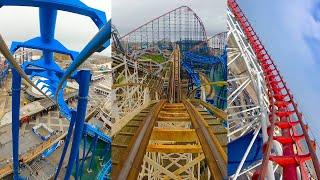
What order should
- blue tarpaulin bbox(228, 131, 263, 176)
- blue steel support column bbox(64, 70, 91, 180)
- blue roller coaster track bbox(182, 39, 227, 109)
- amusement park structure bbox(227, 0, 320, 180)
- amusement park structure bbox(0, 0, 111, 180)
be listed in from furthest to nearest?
blue steel support column bbox(64, 70, 91, 180)
amusement park structure bbox(227, 0, 320, 180)
blue tarpaulin bbox(228, 131, 263, 176)
blue roller coaster track bbox(182, 39, 227, 109)
amusement park structure bbox(0, 0, 111, 180)

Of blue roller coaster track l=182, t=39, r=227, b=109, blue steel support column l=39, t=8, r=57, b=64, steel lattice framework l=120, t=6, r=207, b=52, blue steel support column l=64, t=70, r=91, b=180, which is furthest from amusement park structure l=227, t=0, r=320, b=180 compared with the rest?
blue steel support column l=39, t=8, r=57, b=64

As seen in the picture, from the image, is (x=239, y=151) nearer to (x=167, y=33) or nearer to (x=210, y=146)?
(x=210, y=146)

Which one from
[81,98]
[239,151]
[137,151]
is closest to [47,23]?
[81,98]

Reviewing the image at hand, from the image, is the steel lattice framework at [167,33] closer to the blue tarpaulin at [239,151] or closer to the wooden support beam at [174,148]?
the wooden support beam at [174,148]

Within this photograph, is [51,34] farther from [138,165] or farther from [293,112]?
[293,112]

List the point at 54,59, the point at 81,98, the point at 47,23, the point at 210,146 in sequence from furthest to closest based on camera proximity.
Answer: the point at 54,59 < the point at 81,98 < the point at 47,23 < the point at 210,146

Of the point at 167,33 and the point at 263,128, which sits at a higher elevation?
the point at 167,33

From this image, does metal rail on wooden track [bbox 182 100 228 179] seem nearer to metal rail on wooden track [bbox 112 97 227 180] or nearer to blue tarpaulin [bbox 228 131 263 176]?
metal rail on wooden track [bbox 112 97 227 180]

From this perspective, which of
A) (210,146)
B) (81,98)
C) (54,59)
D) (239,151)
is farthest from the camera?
(54,59)

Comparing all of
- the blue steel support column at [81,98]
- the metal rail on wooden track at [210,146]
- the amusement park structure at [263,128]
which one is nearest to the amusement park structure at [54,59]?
the blue steel support column at [81,98]
